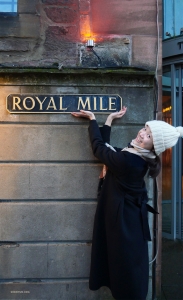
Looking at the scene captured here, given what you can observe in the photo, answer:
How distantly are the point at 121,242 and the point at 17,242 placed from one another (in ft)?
4.90

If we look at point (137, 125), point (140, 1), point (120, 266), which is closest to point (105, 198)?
point (120, 266)

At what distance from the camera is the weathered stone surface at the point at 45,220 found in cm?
418

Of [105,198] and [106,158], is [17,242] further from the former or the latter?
[106,158]

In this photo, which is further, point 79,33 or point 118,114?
point 79,33

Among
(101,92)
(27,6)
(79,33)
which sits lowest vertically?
(101,92)

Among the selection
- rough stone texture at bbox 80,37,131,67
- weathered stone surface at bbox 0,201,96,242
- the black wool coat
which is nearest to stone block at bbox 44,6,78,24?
rough stone texture at bbox 80,37,131,67

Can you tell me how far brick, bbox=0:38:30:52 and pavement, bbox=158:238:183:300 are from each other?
4069 millimetres

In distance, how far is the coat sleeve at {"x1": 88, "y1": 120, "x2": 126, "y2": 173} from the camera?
11.5 feet

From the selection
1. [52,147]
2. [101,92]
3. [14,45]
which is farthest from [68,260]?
[14,45]

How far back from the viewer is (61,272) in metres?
4.24

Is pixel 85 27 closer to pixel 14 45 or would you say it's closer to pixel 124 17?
pixel 124 17

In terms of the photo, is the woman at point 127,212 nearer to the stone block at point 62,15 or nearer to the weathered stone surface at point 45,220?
the weathered stone surface at point 45,220

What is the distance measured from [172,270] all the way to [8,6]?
496cm

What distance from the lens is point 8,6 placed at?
14.7ft
